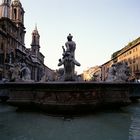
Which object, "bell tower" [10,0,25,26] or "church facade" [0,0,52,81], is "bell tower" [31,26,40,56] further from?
"bell tower" [10,0,25,26]

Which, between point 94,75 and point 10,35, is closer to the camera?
point 94,75

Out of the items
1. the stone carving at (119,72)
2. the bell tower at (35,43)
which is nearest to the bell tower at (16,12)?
the bell tower at (35,43)

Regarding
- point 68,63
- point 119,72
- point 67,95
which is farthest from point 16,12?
point 67,95

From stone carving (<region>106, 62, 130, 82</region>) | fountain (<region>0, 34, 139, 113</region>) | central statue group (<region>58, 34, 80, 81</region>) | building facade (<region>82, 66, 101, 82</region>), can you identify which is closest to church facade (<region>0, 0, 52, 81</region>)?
building facade (<region>82, 66, 101, 82</region>)

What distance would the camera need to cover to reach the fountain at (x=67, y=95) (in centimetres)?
684

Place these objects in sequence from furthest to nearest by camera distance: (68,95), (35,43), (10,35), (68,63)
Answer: (35,43), (10,35), (68,63), (68,95)

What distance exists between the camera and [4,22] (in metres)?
47.3

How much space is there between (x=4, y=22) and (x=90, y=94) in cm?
4403

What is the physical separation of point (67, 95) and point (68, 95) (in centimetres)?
3

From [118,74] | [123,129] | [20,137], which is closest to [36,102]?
[20,137]

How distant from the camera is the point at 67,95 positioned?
6855 millimetres

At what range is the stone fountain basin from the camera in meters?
6.84

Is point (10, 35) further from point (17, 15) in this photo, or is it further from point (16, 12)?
point (16, 12)

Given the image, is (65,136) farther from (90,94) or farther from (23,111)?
(23,111)
